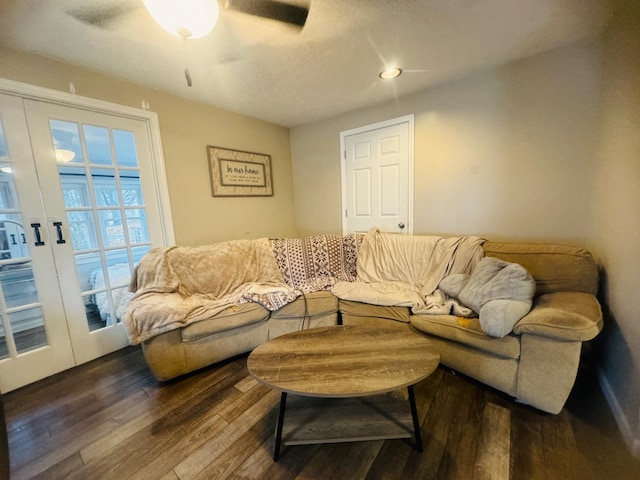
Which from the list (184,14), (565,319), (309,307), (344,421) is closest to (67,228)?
(184,14)

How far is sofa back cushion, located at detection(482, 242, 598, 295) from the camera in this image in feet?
5.32

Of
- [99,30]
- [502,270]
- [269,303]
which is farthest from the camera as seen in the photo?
[269,303]

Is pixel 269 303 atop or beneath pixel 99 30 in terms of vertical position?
beneath

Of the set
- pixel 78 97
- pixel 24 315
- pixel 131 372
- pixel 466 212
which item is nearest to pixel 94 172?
pixel 78 97

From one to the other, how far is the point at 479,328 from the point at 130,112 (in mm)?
3149

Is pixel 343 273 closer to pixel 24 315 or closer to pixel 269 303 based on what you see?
pixel 269 303

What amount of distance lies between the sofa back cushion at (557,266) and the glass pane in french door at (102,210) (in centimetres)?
314

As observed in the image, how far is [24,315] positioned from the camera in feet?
6.04

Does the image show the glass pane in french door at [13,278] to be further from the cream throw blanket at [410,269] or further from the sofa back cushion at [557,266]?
the sofa back cushion at [557,266]

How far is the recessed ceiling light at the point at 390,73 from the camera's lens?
2.10 m

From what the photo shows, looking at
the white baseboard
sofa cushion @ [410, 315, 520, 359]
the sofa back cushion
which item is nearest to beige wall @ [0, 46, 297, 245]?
sofa cushion @ [410, 315, 520, 359]

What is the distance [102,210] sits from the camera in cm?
213

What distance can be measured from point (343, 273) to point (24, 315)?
255 cm

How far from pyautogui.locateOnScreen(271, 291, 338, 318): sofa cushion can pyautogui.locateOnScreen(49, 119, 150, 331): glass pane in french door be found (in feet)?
4.69
